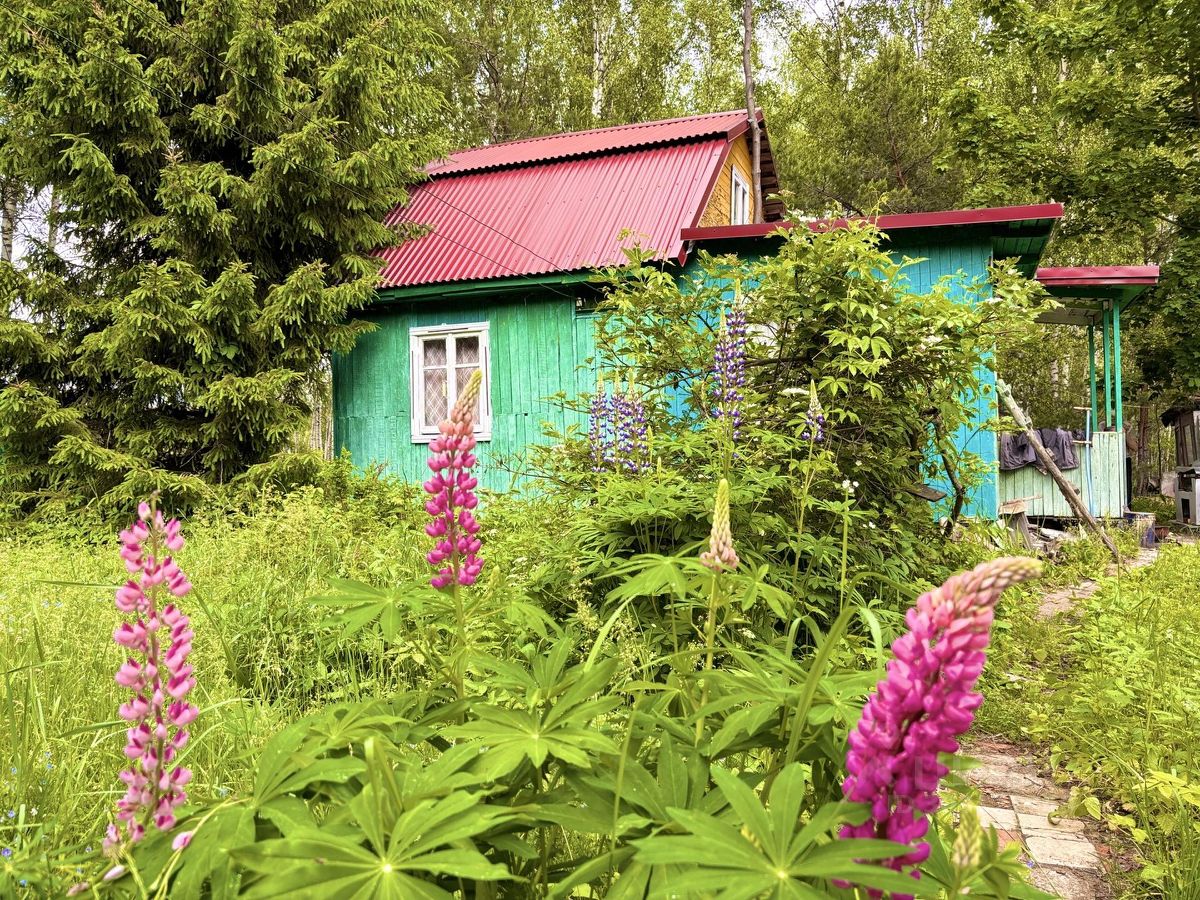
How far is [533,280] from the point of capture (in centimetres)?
966

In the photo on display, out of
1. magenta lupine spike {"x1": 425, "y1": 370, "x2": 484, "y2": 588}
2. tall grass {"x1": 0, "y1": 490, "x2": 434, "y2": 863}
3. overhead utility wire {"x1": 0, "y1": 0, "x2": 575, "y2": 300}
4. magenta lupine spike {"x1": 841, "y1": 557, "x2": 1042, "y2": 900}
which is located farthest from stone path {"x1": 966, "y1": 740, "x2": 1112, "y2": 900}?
overhead utility wire {"x1": 0, "y1": 0, "x2": 575, "y2": 300}

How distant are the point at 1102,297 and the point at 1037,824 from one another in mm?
10260

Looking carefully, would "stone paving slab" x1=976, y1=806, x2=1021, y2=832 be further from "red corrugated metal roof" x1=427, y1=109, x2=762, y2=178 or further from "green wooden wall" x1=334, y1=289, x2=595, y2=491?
"red corrugated metal roof" x1=427, y1=109, x2=762, y2=178

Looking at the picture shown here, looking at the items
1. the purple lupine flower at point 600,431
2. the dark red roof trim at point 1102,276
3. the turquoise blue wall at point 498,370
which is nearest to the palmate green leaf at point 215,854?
the purple lupine flower at point 600,431

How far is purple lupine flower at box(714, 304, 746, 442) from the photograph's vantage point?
3727 millimetres

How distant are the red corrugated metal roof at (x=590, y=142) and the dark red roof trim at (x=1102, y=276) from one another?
5103 mm

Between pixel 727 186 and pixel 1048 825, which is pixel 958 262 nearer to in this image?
pixel 727 186

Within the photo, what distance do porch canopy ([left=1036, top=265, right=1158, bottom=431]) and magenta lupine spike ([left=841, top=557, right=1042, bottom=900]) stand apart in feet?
30.2

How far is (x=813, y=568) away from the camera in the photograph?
3.57m

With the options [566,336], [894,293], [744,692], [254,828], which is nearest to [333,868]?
[254,828]

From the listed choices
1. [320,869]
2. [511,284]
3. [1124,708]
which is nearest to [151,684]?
[320,869]

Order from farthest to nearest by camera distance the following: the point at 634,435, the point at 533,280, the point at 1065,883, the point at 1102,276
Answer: the point at 533,280 < the point at 1102,276 < the point at 634,435 < the point at 1065,883

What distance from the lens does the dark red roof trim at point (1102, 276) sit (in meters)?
9.38

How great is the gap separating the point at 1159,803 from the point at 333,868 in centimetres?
303
